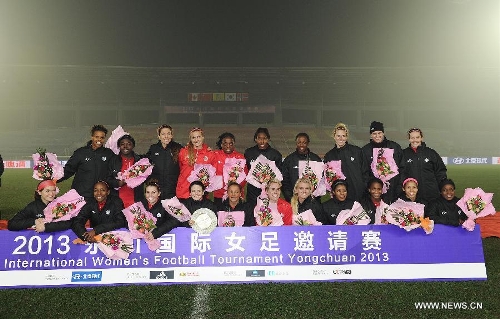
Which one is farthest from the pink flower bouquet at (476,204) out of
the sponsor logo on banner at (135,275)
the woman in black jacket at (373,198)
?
the sponsor logo on banner at (135,275)

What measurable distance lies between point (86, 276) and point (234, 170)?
285cm

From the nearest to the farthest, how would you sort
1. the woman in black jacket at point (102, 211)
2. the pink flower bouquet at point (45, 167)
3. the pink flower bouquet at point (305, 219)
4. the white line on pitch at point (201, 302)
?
the white line on pitch at point (201, 302)
the woman in black jacket at point (102, 211)
the pink flower bouquet at point (305, 219)
the pink flower bouquet at point (45, 167)

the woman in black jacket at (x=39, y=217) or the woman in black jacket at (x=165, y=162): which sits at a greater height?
the woman in black jacket at (x=165, y=162)

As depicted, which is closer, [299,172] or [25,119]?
[299,172]

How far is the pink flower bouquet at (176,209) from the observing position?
18.4ft

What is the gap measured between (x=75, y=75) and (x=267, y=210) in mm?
48316

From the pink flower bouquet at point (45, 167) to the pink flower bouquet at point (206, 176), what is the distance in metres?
2.05

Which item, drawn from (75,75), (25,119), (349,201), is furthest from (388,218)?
(25,119)

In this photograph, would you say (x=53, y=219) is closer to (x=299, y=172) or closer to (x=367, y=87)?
(x=299, y=172)

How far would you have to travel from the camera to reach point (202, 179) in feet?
22.7

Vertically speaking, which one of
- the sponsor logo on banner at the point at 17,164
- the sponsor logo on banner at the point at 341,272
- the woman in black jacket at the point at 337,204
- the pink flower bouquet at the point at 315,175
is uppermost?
the sponsor logo on banner at the point at 17,164

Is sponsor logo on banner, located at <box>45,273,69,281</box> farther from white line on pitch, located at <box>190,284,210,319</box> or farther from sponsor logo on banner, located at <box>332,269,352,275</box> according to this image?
sponsor logo on banner, located at <box>332,269,352,275</box>

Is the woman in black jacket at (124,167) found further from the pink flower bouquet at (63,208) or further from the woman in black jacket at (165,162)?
the pink flower bouquet at (63,208)

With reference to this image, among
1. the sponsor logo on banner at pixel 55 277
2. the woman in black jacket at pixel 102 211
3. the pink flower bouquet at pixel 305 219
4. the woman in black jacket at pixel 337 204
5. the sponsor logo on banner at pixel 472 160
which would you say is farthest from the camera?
the sponsor logo on banner at pixel 472 160
